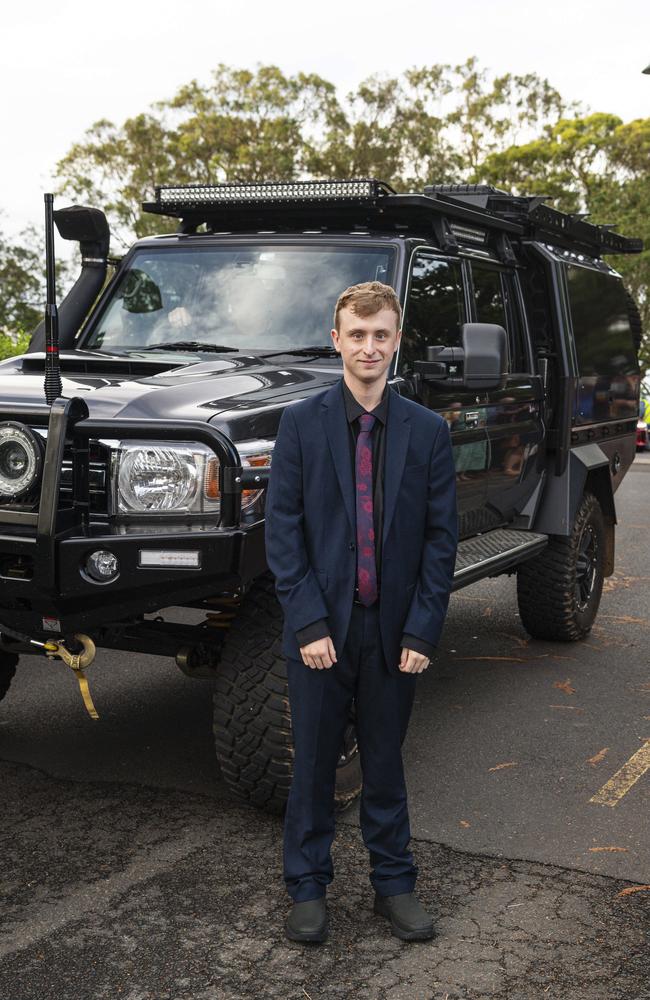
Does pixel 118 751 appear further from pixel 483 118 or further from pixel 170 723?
pixel 483 118

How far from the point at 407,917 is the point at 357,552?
1.10 m

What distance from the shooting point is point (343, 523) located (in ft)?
11.7

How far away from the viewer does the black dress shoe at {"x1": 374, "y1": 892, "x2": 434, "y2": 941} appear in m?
3.65

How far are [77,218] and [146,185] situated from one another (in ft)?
118

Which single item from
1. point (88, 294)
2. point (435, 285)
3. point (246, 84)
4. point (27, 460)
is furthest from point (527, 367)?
point (246, 84)

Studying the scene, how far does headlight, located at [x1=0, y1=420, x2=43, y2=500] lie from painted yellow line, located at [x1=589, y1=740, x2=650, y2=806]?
2.51 meters

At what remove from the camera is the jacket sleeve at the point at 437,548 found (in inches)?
141

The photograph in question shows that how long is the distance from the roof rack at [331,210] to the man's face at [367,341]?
2.27 metres

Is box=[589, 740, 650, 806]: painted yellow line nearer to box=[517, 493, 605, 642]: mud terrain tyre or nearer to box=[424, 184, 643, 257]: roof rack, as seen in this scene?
box=[517, 493, 605, 642]: mud terrain tyre

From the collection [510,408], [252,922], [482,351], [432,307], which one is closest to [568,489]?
[510,408]

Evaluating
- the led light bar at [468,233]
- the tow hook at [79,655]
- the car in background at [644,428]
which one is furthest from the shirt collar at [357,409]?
the car in background at [644,428]

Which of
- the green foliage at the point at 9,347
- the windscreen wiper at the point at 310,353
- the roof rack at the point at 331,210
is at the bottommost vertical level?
the green foliage at the point at 9,347

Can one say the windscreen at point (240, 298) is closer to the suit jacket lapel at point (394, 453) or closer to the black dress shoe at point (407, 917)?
the suit jacket lapel at point (394, 453)

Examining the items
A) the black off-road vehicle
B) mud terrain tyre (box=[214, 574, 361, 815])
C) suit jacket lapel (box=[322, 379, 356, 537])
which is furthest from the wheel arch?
suit jacket lapel (box=[322, 379, 356, 537])
